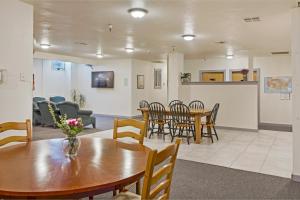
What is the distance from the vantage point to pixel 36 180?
1374 mm

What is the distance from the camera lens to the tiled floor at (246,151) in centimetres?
406

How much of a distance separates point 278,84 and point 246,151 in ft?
16.1

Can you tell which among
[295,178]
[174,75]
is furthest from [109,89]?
[295,178]

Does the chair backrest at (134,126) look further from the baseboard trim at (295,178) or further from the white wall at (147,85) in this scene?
the white wall at (147,85)

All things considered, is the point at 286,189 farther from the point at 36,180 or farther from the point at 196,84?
the point at 196,84

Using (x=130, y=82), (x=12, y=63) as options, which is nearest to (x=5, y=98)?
(x=12, y=63)

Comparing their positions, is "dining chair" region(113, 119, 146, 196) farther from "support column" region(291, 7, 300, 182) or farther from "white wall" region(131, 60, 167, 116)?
"white wall" region(131, 60, 167, 116)

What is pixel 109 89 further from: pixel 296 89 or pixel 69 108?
pixel 296 89

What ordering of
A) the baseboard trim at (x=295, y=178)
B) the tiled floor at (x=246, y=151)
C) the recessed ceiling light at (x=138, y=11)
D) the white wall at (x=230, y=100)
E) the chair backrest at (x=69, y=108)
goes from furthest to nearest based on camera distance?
the white wall at (x=230, y=100)
the chair backrest at (x=69, y=108)
the tiled floor at (x=246, y=151)
the recessed ceiling light at (x=138, y=11)
the baseboard trim at (x=295, y=178)

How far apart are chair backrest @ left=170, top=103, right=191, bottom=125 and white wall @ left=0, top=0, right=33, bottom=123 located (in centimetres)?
307

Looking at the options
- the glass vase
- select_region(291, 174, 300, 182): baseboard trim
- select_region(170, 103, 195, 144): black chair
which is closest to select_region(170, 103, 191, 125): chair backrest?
select_region(170, 103, 195, 144): black chair

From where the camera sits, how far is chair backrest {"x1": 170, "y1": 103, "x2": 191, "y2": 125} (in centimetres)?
559

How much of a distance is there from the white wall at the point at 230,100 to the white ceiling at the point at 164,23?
1336 millimetres

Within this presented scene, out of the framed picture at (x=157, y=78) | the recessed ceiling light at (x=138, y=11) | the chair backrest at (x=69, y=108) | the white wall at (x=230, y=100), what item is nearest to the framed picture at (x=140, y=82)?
the framed picture at (x=157, y=78)
